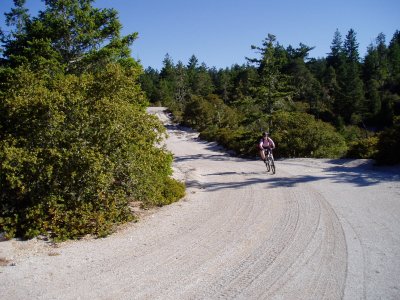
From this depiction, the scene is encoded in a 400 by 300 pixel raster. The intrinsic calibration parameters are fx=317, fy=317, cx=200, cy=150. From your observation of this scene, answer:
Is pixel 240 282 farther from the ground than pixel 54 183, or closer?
closer

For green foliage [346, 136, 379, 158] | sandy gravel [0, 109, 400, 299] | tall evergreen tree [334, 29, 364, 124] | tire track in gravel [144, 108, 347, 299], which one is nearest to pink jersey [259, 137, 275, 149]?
sandy gravel [0, 109, 400, 299]

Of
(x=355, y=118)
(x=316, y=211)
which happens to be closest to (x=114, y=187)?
(x=316, y=211)

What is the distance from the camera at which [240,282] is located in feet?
15.8

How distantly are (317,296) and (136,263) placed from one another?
3060mm

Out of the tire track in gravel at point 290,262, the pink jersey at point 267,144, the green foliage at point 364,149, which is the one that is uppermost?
the pink jersey at point 267,144

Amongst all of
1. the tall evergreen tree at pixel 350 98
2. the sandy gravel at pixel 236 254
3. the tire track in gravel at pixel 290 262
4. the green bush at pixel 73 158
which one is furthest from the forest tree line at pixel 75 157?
the tall evergreen tree at pixel 350 98

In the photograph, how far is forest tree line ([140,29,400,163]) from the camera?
2066 cm

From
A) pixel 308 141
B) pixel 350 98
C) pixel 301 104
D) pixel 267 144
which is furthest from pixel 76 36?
pixel 350 98

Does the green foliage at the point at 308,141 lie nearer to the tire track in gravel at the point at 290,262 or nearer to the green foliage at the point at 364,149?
the green foliage at the point at 364,149

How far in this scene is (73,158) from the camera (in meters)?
7.63

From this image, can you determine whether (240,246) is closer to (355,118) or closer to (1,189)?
(1,189)

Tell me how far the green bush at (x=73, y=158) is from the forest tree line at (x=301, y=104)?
11.4 meters

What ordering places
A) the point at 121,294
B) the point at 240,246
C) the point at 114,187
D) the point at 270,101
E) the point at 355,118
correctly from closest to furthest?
the point at 121,294
the point at 240,246
the point at 114,187
the point at 270,101
the point at 355,118

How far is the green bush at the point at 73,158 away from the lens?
7.36 meters
